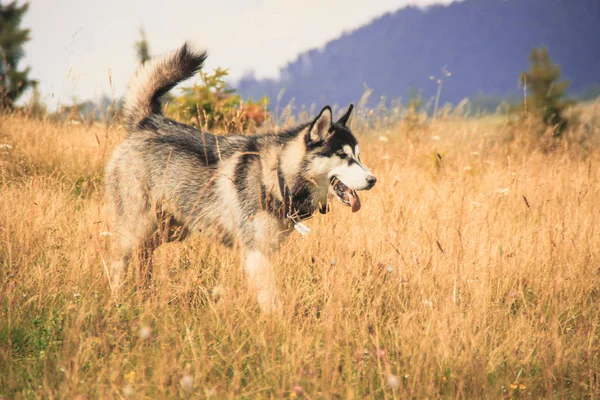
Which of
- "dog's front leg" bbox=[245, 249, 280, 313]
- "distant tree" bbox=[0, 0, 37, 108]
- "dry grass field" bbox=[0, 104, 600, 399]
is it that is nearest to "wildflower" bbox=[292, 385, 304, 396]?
"dry grass field" bbox=[0, 104, 600, 399]

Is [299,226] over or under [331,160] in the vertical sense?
under

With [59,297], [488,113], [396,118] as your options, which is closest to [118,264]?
[59,297]

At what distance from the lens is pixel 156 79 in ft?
11.5

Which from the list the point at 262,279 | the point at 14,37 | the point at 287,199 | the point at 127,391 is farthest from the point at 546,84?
the point at 14,37

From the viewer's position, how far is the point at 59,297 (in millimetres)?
2582

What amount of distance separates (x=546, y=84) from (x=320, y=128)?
1169 cm

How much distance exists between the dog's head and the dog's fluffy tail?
1.24 meters

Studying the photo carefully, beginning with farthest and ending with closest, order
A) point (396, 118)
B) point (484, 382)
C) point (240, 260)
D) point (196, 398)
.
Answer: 1. point (396, 118)
2. point (240, 260)
3. point (484, 382)
4. point (196, 398)

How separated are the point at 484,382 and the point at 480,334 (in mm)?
369

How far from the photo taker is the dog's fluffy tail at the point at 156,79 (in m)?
3.42

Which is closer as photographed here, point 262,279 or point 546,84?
point 262,279

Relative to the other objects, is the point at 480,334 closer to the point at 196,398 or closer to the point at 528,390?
the point at 528,390

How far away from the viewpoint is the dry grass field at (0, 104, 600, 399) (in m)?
1.89

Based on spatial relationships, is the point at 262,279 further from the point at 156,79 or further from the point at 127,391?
the point at 156,79
